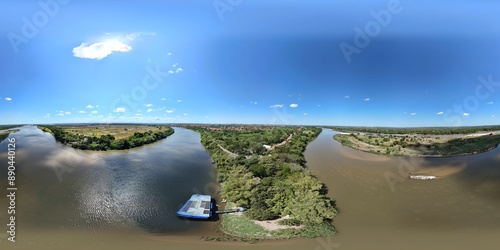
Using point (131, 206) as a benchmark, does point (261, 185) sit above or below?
above

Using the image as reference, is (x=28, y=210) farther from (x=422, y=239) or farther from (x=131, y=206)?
(x=422, y=239)

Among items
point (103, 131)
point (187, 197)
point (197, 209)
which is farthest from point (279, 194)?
point (103, 131)

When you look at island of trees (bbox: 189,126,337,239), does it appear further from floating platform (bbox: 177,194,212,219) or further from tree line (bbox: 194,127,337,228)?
floating platform (bbox: 177,194,212,219)

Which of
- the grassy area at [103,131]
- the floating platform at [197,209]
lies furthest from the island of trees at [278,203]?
the grassy area at [103,131]

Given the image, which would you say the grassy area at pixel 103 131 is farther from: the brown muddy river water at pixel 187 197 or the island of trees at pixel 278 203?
the island of trees at pixel 278 203

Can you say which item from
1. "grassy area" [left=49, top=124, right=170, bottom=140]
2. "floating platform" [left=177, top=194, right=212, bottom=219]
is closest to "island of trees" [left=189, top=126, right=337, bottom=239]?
"floating platform" [left=177, top=194, right=212, bottom=219]

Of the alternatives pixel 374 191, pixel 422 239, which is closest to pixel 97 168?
pixel 374 191
